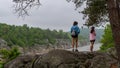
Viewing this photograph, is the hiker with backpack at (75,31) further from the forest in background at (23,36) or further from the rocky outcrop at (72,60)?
the forest in background at (23,36)

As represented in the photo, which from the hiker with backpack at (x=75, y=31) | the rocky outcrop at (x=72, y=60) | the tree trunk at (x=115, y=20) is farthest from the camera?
the hiker with backpack at (x=75, y=31)

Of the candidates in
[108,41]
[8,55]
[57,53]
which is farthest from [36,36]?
[57,53]

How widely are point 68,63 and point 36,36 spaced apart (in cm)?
12778

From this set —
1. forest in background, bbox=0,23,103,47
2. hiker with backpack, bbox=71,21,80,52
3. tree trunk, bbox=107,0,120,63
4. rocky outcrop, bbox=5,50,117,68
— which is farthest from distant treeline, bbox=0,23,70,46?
tree trunk, bbox=107,0,120,63

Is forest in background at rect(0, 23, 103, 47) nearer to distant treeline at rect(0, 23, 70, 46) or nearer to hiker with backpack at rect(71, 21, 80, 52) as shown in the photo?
distant treeline at rect(0, 23, 70, 46)

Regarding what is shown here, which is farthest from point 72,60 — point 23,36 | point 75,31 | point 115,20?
point 23,36

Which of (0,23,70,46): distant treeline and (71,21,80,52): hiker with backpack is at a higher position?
(71,21,80,52): hiker with backpack

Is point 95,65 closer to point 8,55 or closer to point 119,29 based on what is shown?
point 119,29

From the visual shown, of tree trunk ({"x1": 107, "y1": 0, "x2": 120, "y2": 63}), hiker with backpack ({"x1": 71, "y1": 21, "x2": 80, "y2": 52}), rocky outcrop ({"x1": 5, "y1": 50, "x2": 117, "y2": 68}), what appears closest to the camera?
tree trunk ({"x1": 107, "y1": 0, "x2": 120, "y2": 63})

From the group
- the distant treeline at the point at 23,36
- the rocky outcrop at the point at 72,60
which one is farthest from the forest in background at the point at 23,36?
the rocky outcrop at the point at 72,60

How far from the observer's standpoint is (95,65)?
1852 cm

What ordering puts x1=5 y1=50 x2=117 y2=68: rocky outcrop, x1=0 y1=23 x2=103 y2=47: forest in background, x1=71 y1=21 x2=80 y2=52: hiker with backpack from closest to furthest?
1. x1=5 y1=50 x2=117 y2=68: rocky outcrop
2. x1=71 y1=21 x2=80 y2=52: hiker with backpack
3. x1=0 y1=23 x2=103 y2=47: forest in background

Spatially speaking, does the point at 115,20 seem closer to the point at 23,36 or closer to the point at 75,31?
the point at 75,31

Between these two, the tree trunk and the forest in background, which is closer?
the tree trunk
